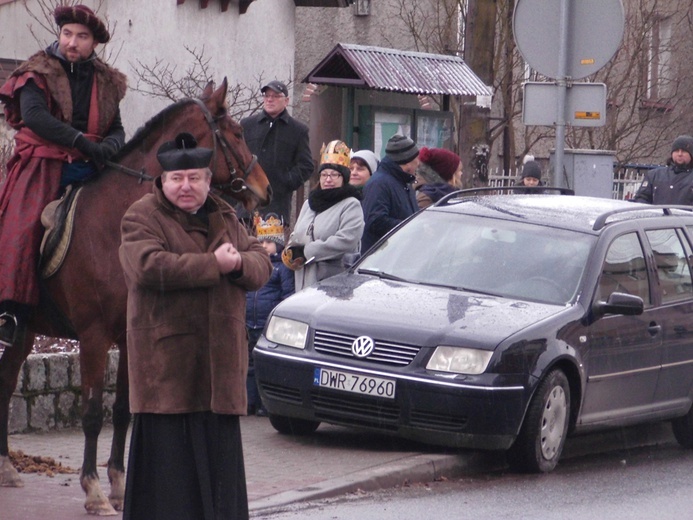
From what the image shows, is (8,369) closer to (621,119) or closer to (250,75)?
(250,75)

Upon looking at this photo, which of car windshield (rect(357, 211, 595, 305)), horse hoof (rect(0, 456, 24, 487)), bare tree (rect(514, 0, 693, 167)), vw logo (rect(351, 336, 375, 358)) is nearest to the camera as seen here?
horse hoof (rect(0, 456, 24, 487))

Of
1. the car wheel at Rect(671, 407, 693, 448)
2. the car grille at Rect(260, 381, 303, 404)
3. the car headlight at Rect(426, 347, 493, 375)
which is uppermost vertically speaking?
the car headlight at Rect(426, 347, 493, 375)

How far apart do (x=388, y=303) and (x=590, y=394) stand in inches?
58.2

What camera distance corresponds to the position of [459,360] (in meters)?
9.32

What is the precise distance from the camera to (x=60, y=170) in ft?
27.1

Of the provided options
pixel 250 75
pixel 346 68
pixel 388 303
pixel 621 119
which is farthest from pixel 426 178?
pixel 621 119

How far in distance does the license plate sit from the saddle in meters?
2.17

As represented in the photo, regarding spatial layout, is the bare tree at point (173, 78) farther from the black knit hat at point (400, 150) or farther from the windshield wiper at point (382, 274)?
the windshield wiper at point (382, 274)

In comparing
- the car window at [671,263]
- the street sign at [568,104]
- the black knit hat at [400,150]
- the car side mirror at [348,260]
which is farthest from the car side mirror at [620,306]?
the street sign at [568,104]

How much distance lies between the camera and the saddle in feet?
26.6

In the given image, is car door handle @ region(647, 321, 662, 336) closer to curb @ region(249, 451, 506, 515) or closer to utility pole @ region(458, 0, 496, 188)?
curb @ region(249, 451, 506, 515)

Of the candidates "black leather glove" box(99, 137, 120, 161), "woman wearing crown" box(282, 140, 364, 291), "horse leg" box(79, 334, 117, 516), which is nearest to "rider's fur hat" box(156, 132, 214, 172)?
"black leather glove" box(99, 137, 120, 161)

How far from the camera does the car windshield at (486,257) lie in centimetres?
1030

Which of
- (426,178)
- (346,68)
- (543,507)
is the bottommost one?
(543,507)
